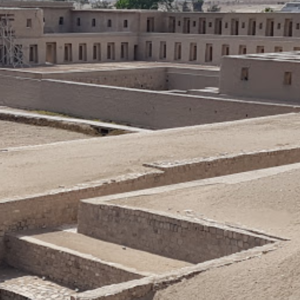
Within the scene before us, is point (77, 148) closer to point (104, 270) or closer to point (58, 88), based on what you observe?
point (104, 270)

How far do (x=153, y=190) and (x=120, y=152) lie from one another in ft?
10.2

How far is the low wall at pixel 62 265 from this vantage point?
1073 centimetres

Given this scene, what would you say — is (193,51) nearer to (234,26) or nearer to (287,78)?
(234,26)

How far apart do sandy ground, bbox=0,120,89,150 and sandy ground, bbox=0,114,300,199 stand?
6173 millimetres

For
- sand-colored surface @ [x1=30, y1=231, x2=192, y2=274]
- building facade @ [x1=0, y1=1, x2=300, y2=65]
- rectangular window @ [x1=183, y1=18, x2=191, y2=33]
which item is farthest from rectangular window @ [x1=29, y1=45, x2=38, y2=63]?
sand-colored surface @ [x1=30, y1=231, x2=192, y2=274]

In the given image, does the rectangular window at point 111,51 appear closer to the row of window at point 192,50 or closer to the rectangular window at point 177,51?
the row of window at point 192,50

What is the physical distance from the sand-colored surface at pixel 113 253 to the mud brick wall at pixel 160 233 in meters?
0.12

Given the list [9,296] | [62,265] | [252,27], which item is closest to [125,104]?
[62,265]

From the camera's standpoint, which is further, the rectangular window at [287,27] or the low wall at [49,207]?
the rectangular window at [287,27]

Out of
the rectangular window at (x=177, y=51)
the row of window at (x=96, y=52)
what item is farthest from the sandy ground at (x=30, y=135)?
the rectangular window at (x=177, y=51)

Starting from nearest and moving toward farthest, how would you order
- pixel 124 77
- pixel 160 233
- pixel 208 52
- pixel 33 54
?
pixel 160 233 → pixel 124 77 → pixel 33 54 → pixel 208 52

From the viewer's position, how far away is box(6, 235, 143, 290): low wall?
1073 centimetres

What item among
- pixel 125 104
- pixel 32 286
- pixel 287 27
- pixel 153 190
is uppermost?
pixel 287 27

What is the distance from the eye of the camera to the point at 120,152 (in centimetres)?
1573
